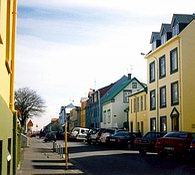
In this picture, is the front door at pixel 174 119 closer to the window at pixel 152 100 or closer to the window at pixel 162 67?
the window at pixel 162 67

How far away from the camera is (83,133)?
202ft

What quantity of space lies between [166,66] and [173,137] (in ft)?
67.3

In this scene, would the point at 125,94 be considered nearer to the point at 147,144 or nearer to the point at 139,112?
the point at 139,112

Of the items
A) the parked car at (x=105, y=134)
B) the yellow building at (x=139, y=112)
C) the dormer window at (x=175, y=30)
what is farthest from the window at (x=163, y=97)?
the yellow building at (x=139, y=112)

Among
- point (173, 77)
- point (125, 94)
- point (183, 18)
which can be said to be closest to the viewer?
point (173, 77)

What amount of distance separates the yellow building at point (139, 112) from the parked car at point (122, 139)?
13742mm

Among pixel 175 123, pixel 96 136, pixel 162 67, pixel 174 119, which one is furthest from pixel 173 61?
pixel 96 136

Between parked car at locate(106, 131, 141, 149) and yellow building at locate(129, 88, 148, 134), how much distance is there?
541 inches

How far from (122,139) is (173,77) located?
8.07m

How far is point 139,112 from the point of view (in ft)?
200

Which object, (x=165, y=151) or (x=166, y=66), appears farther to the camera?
(x=166, y=66)

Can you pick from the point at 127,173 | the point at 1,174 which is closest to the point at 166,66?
the point at 127,173

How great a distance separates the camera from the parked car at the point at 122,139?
1641 inches

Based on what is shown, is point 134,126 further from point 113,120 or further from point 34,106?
point 34,106
